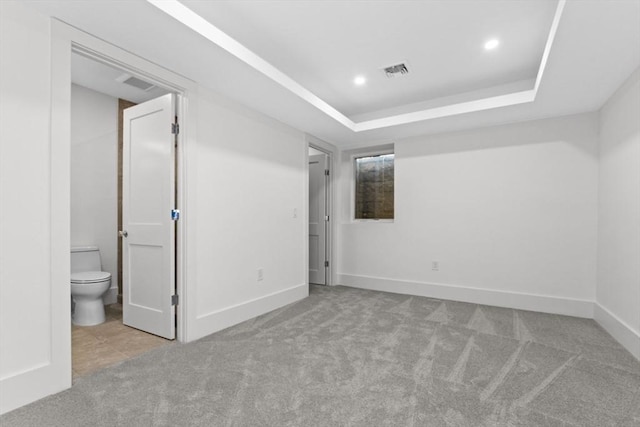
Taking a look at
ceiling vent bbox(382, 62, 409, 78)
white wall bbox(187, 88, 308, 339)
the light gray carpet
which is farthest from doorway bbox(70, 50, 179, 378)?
ceiling vent bbox(382, 62, 409, 78)


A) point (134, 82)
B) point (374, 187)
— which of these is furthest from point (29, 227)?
point (374, 187)

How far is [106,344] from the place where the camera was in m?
2.56

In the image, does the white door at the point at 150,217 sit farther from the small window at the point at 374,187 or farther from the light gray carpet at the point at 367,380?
the small window at the point at 374,187

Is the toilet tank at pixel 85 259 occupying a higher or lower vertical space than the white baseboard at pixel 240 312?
higher

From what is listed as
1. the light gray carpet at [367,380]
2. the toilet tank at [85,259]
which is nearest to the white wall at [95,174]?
the toilet tank at [85,259]

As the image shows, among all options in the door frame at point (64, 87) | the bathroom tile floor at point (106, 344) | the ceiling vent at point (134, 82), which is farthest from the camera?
the ceiling vent at point (134, 82)

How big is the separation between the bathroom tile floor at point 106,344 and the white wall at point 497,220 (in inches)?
120

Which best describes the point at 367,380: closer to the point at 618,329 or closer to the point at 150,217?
the point at 150,217

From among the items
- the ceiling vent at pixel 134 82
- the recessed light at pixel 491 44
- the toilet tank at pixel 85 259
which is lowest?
the toilet tank at pixel 85 259

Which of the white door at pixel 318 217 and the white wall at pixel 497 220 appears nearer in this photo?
the white wall at pixel 497 220

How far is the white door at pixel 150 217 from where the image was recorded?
2652 mm

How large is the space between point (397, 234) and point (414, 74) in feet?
7.10

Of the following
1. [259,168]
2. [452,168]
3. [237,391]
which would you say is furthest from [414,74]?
[237,391]

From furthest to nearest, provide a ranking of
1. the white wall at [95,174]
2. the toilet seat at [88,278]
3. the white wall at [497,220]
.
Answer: the white wall at [95,174] → the white wall at [497,220] → the toilet seat at [88,278]
